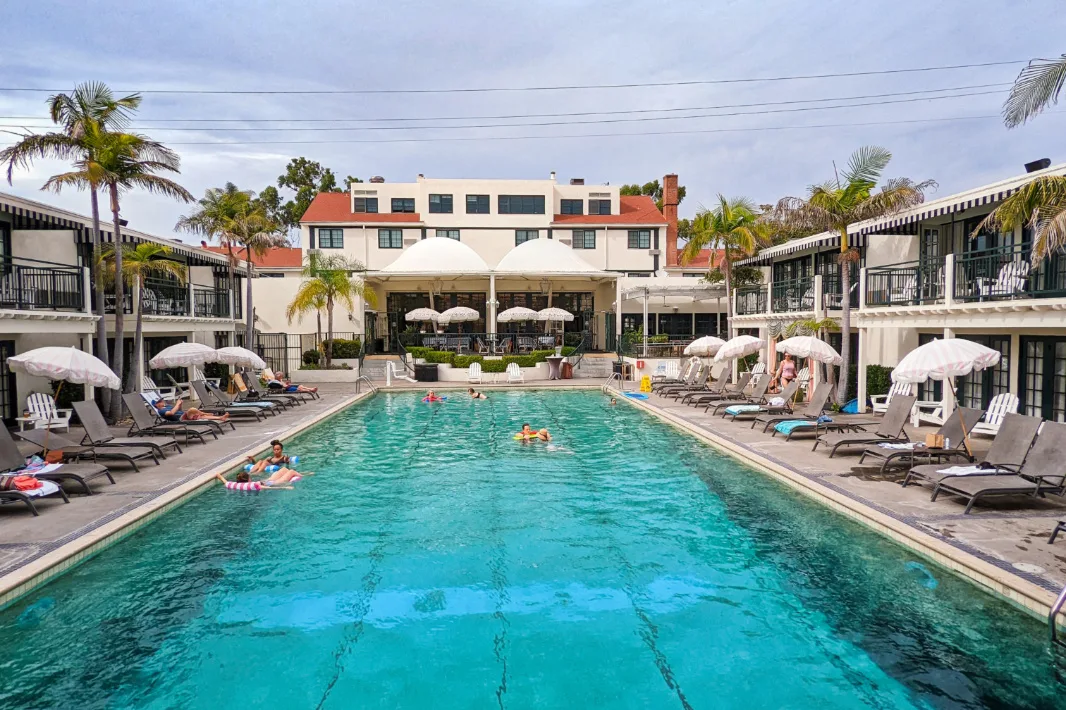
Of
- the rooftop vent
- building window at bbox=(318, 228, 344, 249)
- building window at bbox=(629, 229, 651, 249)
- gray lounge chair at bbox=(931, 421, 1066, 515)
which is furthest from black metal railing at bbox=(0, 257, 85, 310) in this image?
building window at bbox=(629, 229, 651, 249)

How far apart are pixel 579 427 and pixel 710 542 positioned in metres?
9.09

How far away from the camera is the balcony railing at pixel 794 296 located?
22.4m

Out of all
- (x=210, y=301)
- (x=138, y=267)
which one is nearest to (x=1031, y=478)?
(x=138, y=267)

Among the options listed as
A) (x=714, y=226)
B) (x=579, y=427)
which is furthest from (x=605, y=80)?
(x=579, y=427)

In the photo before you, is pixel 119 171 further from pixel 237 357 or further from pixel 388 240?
pixel 388 240

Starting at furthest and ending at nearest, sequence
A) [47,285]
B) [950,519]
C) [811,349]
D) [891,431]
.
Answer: [47,285]
[811,349]
[891,431]
[950,519]

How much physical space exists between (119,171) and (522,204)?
2930 cm

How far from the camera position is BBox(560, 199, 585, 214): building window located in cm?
4500

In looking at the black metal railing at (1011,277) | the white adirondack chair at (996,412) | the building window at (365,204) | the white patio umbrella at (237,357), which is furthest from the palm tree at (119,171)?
the building window at (365,204)

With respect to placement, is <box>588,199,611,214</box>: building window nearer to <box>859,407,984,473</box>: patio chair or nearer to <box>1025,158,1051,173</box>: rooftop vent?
<box>1025,158,1051,173</box>: rooftop vent

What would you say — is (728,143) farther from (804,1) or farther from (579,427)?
(579,427)

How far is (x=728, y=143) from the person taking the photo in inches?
1419

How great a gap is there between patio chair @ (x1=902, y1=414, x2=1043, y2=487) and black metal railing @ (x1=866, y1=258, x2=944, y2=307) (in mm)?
6782

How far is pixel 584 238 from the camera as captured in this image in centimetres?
4331
